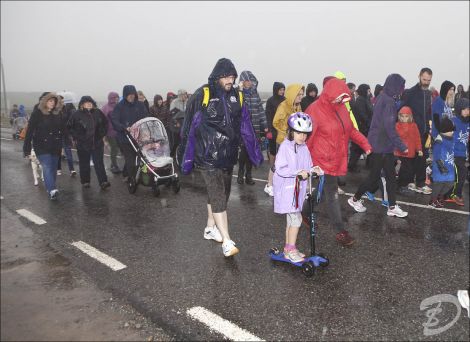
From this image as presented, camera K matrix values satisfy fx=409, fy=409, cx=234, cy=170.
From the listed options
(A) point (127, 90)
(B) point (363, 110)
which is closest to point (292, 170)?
(A) point (127, 90)

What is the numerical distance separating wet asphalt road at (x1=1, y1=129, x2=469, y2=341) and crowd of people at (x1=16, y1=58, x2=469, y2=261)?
1.21 ft

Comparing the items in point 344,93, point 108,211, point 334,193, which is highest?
point 344,93

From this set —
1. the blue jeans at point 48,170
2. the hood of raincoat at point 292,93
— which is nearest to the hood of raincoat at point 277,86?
the hood of raincoat at point 292,93

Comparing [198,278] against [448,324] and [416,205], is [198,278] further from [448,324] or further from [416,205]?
[416,205]

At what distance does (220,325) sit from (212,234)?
7.43ft

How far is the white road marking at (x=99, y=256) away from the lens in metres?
4.77

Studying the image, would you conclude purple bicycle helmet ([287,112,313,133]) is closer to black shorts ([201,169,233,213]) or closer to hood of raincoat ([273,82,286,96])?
black shorts ([201,169,233,213])

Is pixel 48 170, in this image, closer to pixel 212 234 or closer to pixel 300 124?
pixel 212 234

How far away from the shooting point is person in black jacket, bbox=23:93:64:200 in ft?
26.3

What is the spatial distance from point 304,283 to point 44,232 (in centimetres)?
396

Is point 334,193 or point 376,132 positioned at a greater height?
point 376,132

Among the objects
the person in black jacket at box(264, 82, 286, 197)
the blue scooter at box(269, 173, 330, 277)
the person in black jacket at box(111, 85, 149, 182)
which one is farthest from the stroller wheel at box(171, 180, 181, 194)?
the blue scooter at box(269, 173, 330, 277)

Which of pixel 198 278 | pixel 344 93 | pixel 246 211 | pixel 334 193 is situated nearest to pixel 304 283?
pixel 198 278

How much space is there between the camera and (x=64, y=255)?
5.10m
